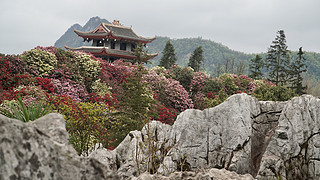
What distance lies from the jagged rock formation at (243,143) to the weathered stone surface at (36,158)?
3.43m

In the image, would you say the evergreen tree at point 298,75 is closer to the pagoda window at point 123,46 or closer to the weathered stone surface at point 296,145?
the weathered stone surface at point 296,145

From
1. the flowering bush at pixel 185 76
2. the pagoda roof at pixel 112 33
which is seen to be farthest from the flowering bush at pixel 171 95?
the pagoda roof at pixel 112 33

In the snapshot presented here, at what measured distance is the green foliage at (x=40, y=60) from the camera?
1448 cm

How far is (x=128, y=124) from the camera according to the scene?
8.87 meters

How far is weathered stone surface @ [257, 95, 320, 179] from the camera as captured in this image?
542 centimetres

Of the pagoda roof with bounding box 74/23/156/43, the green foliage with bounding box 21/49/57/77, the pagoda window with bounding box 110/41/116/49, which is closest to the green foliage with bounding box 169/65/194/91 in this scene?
the green foliage with bounding box 21/49/57/77

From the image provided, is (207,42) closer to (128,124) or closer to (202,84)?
(202,84)

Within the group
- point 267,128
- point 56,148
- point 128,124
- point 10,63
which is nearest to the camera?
point 56,148

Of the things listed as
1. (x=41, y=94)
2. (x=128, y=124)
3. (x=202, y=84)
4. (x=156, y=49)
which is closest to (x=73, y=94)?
(x=41, y=94)

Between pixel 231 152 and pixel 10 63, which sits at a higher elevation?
pixel 10 63

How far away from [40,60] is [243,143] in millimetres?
12840

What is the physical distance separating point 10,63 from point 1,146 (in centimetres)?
1377

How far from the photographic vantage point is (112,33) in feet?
95.1

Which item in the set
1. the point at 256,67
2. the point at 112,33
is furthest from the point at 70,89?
the point at 256,67
